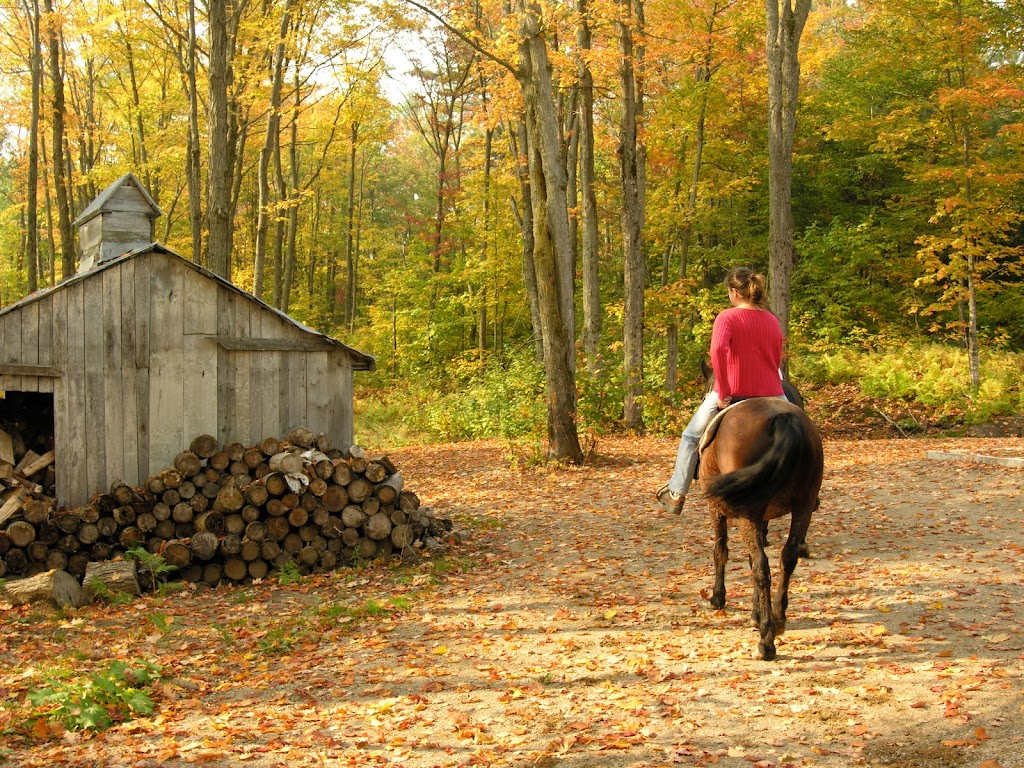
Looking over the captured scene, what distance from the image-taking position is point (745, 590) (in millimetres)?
7312

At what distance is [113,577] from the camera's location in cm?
845

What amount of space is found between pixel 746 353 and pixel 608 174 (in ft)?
82.0

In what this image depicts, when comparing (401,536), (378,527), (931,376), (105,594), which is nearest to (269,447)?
(378,527)

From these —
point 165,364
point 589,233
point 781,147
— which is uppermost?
point 781,147

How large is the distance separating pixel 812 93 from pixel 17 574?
27537 millimetres

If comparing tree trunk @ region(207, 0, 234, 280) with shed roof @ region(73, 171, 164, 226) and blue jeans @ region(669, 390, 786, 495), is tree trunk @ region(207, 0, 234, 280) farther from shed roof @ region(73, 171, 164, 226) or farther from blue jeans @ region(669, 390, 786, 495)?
blue jeans @ region(669, 390, 786, 495)

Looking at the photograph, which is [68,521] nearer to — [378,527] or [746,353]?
[378,527]

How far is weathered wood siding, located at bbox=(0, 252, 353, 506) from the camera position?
9.22 meters

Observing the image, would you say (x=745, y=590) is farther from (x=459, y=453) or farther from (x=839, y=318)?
(x=839, y=318)

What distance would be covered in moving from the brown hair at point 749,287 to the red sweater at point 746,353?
101 mm

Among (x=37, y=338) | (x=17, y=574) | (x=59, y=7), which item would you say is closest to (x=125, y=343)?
(x=37, y=338)

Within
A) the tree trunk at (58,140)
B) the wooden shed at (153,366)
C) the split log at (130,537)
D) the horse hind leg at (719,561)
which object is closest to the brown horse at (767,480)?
the horse hind leg at (719,561)

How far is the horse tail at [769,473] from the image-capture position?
528cm

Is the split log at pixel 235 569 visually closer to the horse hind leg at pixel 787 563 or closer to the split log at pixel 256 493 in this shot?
the split log at pixel 256 493
